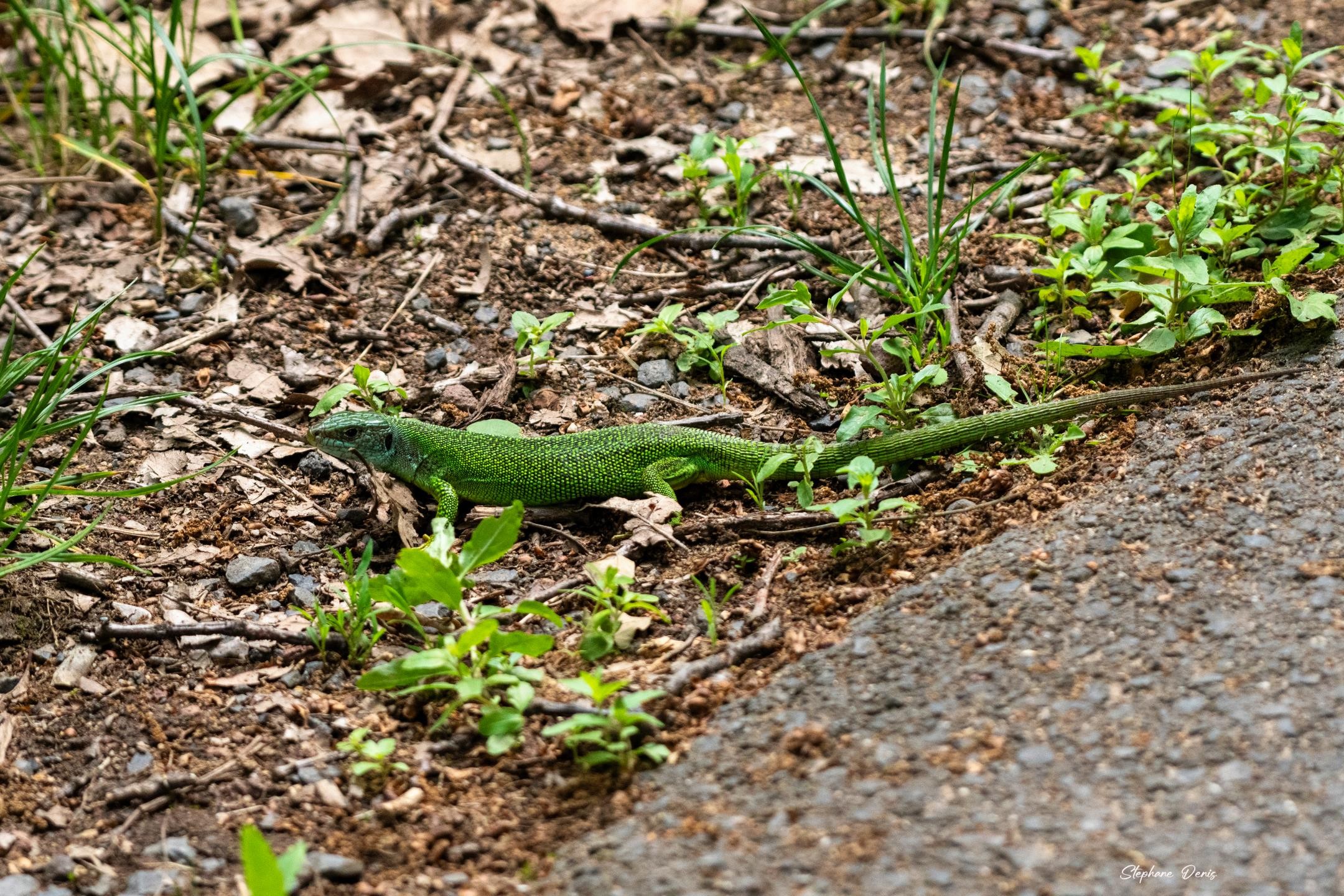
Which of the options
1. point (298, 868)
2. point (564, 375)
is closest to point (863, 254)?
point (564, 375)

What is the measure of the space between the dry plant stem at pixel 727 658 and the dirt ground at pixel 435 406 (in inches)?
2.0

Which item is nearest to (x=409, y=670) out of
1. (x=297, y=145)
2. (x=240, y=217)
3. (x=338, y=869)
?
(x=338, y=869)

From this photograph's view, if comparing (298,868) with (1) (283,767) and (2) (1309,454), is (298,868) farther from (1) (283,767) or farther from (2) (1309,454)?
(2) (1309,454)

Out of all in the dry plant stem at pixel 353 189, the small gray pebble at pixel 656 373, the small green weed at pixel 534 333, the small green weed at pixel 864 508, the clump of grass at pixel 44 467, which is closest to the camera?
the small green weed at pixel 864 508

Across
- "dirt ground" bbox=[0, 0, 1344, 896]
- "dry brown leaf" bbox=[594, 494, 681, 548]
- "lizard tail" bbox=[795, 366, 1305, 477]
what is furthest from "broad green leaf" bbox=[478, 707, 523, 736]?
"lizard tail" bbox=[795, 366, 1305, 477]

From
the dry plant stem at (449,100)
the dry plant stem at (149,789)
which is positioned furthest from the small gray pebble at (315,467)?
the dry plant stem at (449,100)

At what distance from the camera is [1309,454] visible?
4238 mm

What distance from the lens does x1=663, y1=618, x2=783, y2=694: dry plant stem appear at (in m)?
3.78

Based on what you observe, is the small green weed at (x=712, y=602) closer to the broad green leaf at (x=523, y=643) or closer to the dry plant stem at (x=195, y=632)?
the broad green leaf at (x=523, y=643)

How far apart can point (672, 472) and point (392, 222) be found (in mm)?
2863

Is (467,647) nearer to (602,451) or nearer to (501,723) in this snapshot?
(501,723)

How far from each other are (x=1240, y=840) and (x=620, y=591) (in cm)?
223

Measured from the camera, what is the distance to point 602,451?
17.1 ft

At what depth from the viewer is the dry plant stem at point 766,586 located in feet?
13.6
